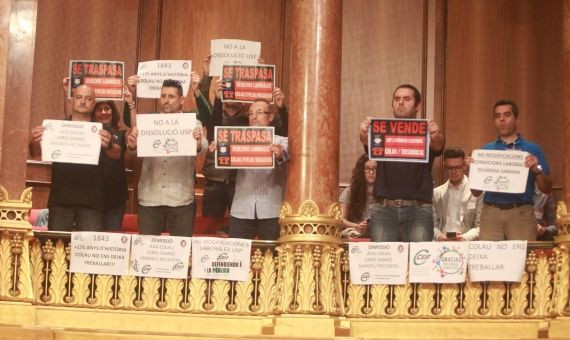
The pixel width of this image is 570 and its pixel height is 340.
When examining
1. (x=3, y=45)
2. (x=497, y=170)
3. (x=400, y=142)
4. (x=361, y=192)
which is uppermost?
(x=3, y=45)

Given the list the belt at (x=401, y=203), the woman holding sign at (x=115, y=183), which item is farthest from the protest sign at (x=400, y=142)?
the woman holding sign at (x=115, y=183)

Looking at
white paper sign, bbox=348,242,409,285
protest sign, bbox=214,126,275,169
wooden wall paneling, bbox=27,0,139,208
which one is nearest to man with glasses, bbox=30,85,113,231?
protest sign, bbox=214,126,275,169

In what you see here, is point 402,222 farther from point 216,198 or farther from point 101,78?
point 101,78

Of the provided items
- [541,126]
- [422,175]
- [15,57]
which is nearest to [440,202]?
[422,175]

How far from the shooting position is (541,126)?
9.76 m

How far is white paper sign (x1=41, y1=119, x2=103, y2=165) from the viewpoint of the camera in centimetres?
734

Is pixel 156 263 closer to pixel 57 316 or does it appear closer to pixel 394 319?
pixel 57 316

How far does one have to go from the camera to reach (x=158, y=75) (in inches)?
307

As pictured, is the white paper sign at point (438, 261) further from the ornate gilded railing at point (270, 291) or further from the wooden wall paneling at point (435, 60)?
the wooden wall paneling at point (435, 60)

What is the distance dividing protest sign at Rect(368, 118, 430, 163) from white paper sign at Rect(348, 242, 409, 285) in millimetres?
559

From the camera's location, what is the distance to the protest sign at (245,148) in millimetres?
7262

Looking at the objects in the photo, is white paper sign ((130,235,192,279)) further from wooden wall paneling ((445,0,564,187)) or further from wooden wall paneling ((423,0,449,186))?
wooden wall paneling ((445,0,564,187))

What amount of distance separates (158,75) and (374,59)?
8.97 ft

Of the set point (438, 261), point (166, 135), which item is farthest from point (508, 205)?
point (166, 135)
